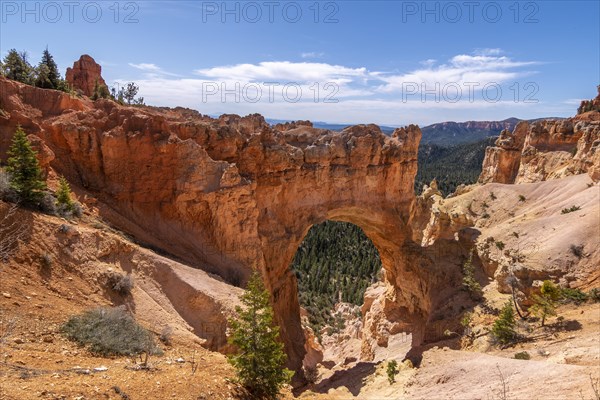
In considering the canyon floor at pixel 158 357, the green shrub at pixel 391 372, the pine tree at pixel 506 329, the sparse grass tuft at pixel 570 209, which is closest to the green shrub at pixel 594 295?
the canyon floor at pixel 158 357

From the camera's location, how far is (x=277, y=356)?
12906 millimetres

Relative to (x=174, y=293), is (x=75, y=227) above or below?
above

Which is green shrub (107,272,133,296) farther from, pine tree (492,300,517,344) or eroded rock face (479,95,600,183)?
eroded rock face (479,95,600,183)

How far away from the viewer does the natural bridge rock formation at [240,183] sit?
23.4 metres

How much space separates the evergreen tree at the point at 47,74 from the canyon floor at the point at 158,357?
55.2 feet

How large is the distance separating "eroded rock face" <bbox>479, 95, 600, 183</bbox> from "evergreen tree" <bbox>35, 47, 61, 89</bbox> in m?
52.0

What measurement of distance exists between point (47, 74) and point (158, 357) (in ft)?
96.1

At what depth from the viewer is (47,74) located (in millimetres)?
32219

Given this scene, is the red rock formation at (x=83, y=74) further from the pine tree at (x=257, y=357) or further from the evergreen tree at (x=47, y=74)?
the pine tree at (x=257, y=357)

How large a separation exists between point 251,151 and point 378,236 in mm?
16812

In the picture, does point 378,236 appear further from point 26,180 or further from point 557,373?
point 26,180

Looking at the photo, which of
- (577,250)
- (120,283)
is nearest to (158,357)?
(120,283)

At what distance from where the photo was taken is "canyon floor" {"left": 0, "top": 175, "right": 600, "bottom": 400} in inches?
390

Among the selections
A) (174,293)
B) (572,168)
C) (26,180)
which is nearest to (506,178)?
(572,168)
